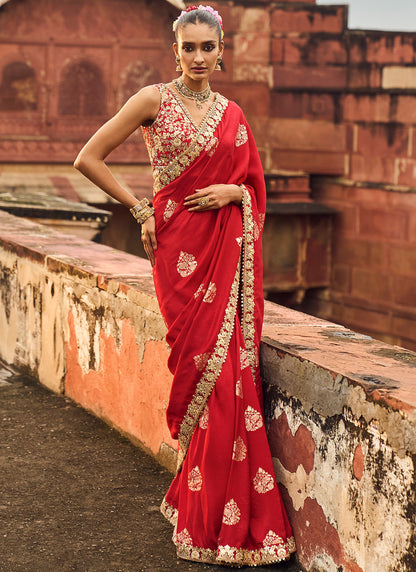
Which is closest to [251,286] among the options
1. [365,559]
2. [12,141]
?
[365,559]

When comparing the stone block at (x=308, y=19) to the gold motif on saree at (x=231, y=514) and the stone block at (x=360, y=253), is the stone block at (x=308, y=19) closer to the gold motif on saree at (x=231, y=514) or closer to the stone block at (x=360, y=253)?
the stone block at (x=360, y=253)

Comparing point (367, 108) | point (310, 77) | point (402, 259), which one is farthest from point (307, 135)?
point (402, 259)

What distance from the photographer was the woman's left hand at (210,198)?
8.60 ft

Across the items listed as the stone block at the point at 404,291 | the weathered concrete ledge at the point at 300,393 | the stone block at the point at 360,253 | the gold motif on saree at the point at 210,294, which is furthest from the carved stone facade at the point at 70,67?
the gold motif on saree at the point at 210,294

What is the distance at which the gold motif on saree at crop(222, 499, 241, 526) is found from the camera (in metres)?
2.51

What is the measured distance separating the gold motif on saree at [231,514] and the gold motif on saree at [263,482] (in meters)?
0.08

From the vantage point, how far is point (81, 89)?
37.9ft

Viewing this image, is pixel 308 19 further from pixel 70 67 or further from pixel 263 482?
pixel 263 482

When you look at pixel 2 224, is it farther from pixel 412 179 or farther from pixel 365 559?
pixel 412 179

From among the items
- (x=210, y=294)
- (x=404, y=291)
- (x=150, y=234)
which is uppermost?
(x=150, y=234)

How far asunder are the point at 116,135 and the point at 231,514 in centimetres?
111

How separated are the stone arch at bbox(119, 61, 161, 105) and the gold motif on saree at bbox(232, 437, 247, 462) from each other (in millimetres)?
9542

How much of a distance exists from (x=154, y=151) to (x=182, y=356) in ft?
1.94

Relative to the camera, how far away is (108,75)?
38.0 ft
